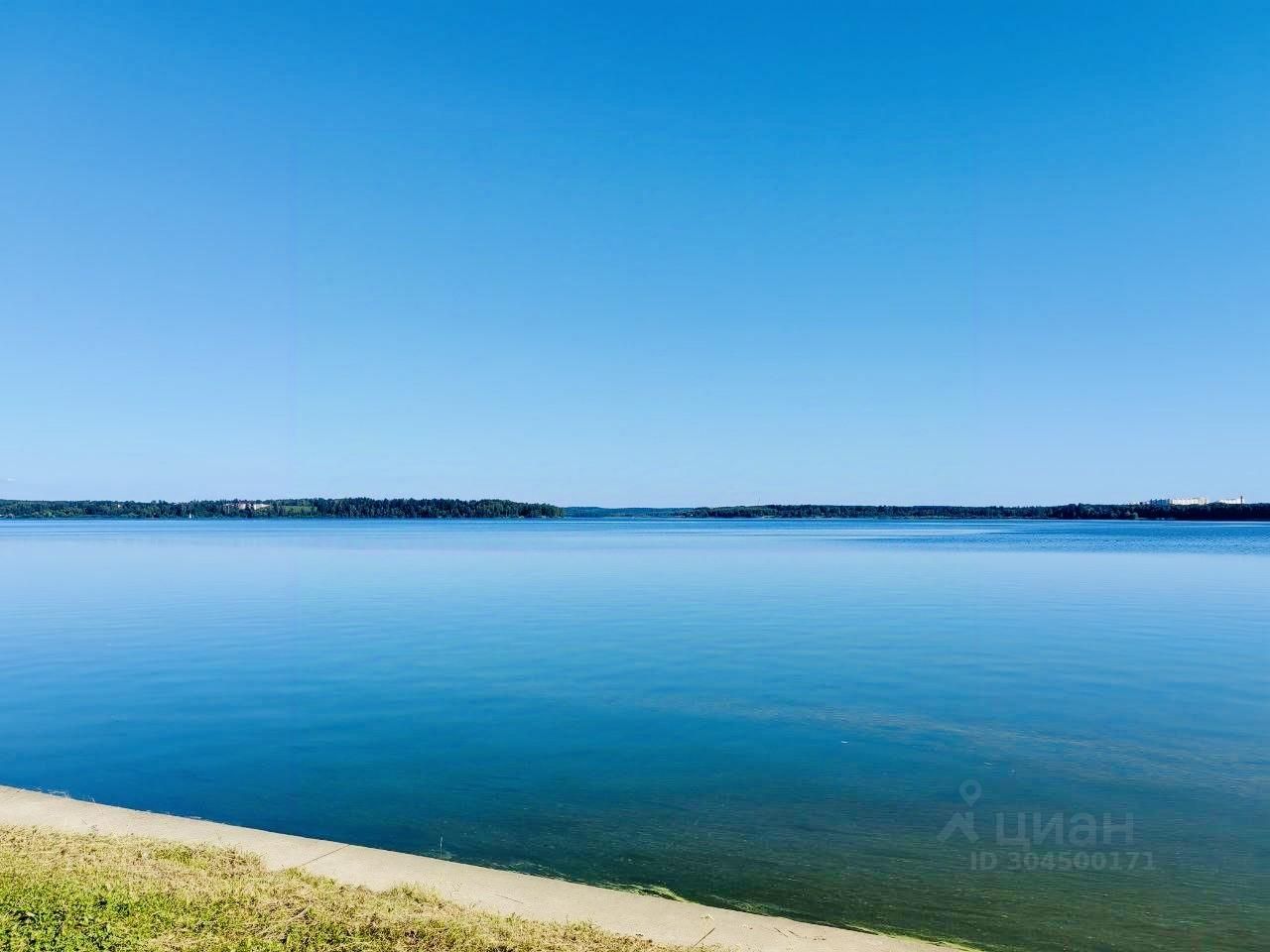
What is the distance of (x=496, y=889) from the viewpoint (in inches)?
298

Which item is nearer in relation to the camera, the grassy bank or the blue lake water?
the grassy bank

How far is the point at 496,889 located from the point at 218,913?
2108 millimetres

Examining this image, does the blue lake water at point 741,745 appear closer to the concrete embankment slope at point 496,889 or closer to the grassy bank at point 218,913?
the concrete embankment slope at point 496,889

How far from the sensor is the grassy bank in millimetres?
6309

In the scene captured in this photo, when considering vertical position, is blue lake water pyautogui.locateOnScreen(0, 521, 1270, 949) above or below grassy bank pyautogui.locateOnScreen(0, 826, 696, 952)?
below

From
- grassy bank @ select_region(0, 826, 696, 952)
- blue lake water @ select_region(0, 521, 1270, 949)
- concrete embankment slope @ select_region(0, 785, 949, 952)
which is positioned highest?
grassy bank @ select_region(0, 826, 696, 952)

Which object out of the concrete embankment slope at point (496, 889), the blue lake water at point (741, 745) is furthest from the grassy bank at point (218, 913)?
the blue lake water at point (741, 745)

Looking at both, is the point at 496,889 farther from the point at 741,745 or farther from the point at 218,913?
the point at 741,745

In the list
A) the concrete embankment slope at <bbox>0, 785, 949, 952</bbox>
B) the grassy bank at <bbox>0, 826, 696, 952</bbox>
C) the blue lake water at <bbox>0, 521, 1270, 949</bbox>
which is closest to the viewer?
the grassy bank at <bbox>0, 826, 696, 952</bbox>

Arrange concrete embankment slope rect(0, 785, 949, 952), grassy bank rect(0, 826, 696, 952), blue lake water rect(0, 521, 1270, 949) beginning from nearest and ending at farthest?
grassy bank rect(0, 826, 696, 952)
concrete embankment slope rect(0, 785, 949, 952)
blue lake water rect(0, 521, 1270, 949)

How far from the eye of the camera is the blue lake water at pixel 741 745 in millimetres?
8875

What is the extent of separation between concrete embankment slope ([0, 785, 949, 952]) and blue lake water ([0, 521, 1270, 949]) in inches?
46.6

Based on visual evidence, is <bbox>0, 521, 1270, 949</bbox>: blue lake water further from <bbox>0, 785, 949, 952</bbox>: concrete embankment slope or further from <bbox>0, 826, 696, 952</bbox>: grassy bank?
<bbox>0, 826, 696, 952</bbox>: grassy bank

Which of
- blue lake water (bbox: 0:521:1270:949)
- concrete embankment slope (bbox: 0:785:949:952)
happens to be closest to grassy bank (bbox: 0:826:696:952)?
concrete embankment slope (bbox: 0:785:949:952)
